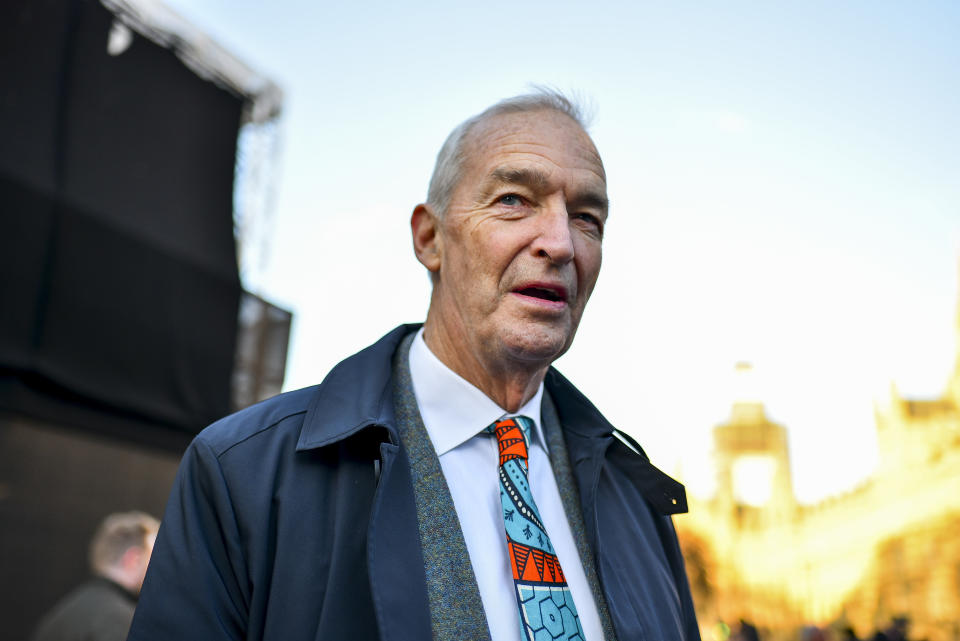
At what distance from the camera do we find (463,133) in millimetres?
1868

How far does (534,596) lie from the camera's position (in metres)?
1.48

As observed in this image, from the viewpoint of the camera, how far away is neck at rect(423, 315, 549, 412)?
1.74 metres

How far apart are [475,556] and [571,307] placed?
1.90ft

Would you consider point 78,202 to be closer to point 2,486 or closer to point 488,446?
point 2,486

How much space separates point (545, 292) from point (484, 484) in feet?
1.45

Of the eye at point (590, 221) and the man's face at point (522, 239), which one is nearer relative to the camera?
the man's face at point (522, 239)

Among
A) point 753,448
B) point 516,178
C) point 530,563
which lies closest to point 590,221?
point 516,178

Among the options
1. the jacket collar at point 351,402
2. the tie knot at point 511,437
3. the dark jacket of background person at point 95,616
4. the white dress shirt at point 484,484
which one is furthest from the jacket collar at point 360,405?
the dark jacket of background person at point 95,616

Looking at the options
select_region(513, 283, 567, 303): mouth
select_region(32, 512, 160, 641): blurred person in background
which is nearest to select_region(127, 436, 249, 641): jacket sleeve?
select_region(513, 283, 567, 303): mouth

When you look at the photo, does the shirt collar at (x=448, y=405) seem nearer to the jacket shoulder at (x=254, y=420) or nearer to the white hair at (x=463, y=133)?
the jacket shoulder at (x=254, y=420)

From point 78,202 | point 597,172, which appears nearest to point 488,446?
point 597,172

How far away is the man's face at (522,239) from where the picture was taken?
1658 mm

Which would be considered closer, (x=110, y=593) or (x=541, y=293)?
(x=541, y=293)

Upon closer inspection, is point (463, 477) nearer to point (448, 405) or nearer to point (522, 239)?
point (448, 405)
